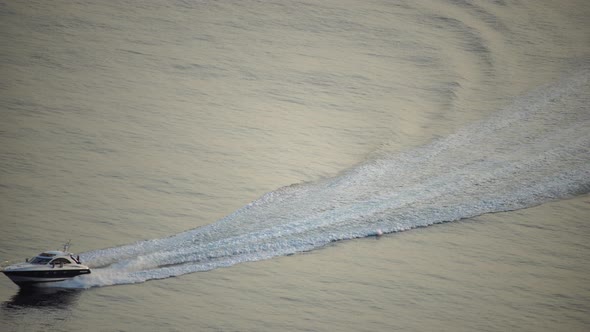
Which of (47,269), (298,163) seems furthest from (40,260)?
(298,163)

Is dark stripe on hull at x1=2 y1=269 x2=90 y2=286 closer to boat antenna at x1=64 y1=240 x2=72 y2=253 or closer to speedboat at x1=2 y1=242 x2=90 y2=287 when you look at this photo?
speedboat at x1=2 y1=242 x2=90 y2=287

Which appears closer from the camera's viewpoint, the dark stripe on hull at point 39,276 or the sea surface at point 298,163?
the dark stripe on hull at point 39,276

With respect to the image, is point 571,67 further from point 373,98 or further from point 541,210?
point 541,210

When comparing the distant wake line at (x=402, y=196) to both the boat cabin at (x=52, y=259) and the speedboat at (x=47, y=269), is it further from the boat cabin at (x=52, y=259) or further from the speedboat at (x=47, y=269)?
the boat cabin at (x=52, y=259)

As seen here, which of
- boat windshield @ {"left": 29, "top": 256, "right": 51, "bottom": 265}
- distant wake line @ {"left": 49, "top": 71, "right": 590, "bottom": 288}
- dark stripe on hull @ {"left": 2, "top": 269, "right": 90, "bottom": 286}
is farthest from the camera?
distant wake line @ {"left": 49, "top": 71, "right": 590, "bottom": 288}

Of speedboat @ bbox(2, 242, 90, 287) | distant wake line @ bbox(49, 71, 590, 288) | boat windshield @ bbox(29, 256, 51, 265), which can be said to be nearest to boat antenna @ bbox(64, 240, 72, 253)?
speedboat @ bbox(2, 242, 90, 287)

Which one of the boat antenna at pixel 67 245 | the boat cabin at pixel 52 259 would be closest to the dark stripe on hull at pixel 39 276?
the boat cabin at pixel 52 259

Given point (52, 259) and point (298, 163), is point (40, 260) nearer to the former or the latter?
point (52, 259)

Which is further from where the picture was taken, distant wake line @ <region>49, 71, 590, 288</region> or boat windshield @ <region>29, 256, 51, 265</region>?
distant wake line @ <region>49, 71, 590, 288</region>
